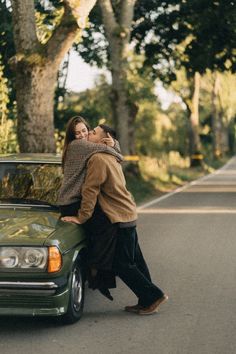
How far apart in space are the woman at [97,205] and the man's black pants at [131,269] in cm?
9

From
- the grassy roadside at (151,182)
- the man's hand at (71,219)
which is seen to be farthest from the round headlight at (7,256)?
the grassy roadside at (151,182)

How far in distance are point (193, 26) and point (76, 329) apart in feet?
68.0

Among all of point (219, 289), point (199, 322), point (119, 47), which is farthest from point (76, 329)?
point (119, 47)

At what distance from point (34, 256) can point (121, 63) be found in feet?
63.8

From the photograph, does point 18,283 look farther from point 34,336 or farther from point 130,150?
point 130,150

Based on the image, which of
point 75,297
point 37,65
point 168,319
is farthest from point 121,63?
point 75,297

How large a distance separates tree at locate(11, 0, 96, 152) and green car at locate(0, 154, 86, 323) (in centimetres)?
816

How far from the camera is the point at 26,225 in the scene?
632cm

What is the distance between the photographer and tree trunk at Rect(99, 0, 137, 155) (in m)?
24.9

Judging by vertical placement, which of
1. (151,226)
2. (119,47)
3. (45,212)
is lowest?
(151,226)

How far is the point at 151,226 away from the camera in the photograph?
13.7 metres

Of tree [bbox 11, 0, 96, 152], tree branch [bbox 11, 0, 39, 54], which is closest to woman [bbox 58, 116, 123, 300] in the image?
tree [bbox 11, 0, 96, 152]

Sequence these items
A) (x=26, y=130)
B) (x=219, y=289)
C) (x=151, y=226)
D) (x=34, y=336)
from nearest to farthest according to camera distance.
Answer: (x=34, y=336) < (x=219, y=289) < (x=151, y=226) < (x=26, y=130)

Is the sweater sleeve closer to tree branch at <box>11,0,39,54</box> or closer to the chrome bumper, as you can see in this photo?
the chrome bumper
